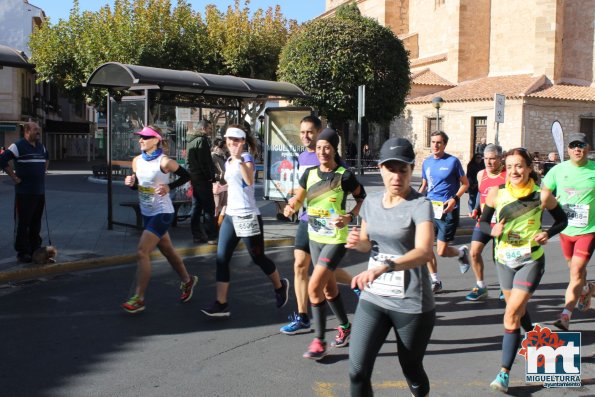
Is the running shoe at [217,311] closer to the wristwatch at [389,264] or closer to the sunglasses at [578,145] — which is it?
the wristwatch at [389,264]

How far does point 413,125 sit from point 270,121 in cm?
2582

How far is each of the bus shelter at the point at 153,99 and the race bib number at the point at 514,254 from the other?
666 cm

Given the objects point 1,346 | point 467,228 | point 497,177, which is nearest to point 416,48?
point 467,228

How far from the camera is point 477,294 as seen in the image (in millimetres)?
6840

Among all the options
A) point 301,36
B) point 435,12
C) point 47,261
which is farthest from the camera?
point 435,12

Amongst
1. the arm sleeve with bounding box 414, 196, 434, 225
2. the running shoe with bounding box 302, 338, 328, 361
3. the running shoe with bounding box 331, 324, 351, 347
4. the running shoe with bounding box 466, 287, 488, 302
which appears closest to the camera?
the arm sleeve with bounding box 414, 196, 434, 225

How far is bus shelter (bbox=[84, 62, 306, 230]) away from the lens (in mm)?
10516

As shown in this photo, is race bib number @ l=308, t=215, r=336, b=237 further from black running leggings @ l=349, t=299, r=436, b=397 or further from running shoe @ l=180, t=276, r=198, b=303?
running shoe @ l=180, t=276, r=198, b=303

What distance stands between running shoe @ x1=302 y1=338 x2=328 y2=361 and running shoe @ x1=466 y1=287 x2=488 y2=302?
2530mm

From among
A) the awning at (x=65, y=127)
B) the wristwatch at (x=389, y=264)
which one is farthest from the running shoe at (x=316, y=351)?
the awning at (x=65, y=127)

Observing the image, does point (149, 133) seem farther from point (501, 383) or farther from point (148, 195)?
point (501, 383)

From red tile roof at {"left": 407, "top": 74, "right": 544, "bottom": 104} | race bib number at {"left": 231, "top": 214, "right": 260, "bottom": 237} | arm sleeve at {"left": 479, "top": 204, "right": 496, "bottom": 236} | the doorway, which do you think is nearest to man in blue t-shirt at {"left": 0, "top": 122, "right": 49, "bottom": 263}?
race bib number at {"left": 231, "top": 214, "right": 260, "bottom": 237}

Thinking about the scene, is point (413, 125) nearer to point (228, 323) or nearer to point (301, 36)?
point (301, 36)

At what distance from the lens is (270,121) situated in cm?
1287
